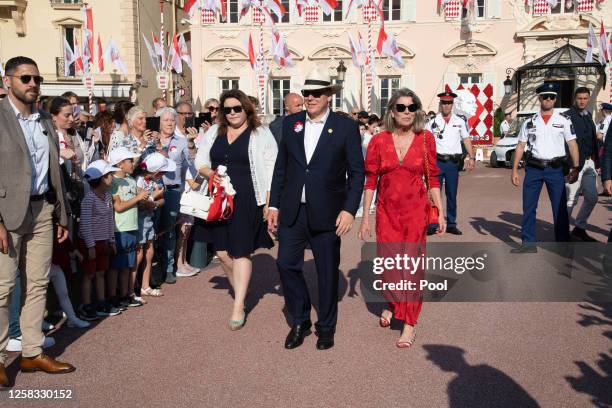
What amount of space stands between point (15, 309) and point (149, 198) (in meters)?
1.78

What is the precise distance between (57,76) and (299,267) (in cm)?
2867

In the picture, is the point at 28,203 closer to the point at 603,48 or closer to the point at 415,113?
the point at 415,113

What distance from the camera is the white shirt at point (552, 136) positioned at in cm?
786

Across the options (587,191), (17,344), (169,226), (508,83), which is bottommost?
(17,344)

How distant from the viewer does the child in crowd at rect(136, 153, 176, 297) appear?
20.9 feet

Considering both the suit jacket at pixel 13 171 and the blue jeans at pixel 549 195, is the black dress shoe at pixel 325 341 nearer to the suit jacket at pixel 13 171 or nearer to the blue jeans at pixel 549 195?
the suit jacket at pixel 13 171

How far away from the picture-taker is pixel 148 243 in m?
6.55

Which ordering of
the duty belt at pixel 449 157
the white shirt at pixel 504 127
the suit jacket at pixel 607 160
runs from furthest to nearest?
the white shirt at pixel 504 127
the duty belt at pixel 449 157
the suit jacket at pixel 607 160

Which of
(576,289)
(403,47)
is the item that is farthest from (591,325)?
(403,47)

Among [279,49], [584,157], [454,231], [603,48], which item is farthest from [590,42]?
[584,157]

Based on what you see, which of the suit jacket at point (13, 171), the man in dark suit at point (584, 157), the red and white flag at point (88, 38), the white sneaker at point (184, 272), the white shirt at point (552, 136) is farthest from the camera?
the red and white flag at point (88, 38)

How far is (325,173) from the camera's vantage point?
497 centimetres

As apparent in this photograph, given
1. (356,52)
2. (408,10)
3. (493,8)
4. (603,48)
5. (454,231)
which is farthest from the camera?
(408,10)

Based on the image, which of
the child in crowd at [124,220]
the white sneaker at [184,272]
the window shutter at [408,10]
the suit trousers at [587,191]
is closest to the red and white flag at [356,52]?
the window shutter at [408,10]
